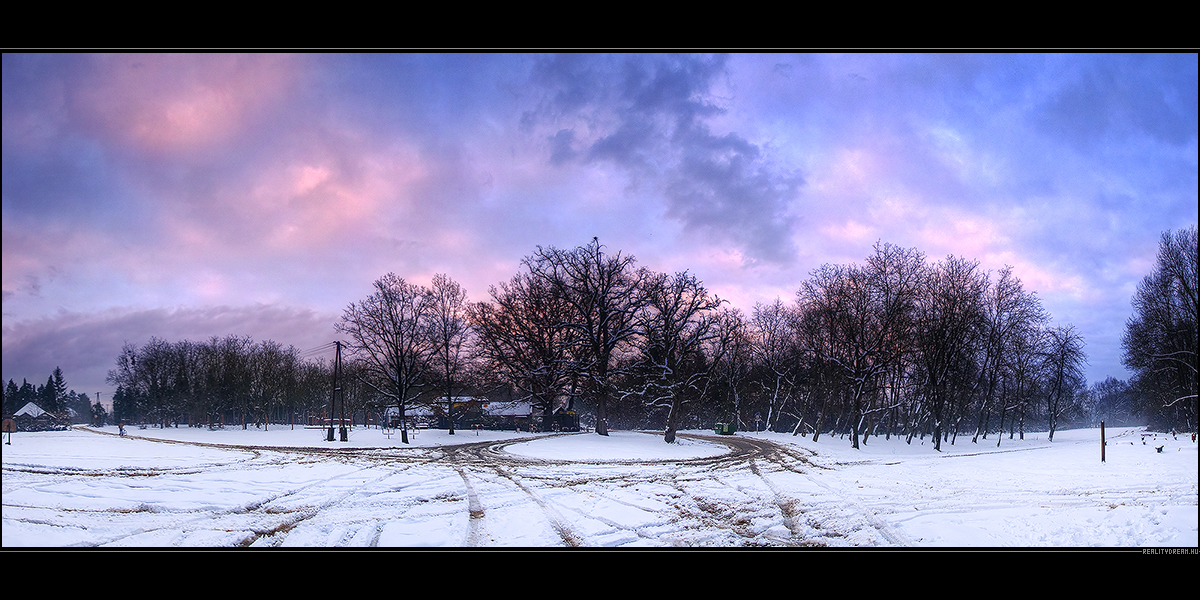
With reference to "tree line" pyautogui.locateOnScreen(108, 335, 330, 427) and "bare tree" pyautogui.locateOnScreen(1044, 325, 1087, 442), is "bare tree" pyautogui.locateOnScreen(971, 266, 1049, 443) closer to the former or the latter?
"bare tree" pyautogui.locateOnScreen(1044, 325, 1087, 442)

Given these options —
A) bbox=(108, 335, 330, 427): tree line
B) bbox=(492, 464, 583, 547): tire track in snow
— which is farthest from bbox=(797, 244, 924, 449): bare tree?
bbox=(108, 335, 330, 427): tree line

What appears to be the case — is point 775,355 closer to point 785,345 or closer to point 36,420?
point 785,345

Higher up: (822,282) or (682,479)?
(822,282)

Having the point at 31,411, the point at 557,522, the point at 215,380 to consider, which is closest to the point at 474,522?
the point at 557,522

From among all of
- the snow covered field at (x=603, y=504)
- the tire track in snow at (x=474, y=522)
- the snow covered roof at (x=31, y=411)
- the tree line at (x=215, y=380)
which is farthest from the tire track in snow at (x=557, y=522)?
the snow covered roof at (x=31, y=411)

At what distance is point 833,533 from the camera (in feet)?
31.1

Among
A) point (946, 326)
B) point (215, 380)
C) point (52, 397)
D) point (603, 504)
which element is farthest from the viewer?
point (52, 397)

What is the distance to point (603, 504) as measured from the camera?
1227cm

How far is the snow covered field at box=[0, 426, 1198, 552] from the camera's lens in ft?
29.5

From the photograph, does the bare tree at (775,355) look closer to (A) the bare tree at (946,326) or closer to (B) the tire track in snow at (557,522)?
(A) the bare tree at (946,326)
